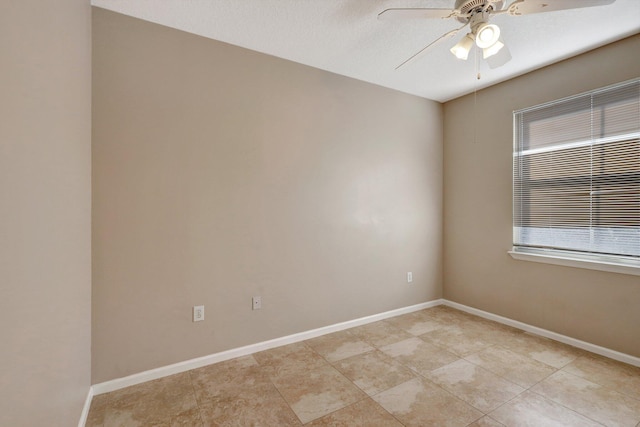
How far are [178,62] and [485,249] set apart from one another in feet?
11.8

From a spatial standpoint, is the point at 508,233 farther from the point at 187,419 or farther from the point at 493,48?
the point at 187,419

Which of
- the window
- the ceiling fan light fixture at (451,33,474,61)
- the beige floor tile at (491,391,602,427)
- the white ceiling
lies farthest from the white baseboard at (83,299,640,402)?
the ceiling fan light fixture at (451,33,474,61)

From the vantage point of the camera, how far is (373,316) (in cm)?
328

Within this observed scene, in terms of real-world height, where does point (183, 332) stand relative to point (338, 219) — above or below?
below

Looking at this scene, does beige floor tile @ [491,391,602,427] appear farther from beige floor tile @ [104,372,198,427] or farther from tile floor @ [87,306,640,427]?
beige floor tile @ [104,372,198,427]

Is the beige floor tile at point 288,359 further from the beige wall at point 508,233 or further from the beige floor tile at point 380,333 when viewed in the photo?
the beige wall at point 508,233

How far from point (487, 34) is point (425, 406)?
2271mm

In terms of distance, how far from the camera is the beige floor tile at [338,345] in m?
2.52

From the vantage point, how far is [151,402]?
74.2 inches

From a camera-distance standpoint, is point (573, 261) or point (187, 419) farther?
point (573, 261)
